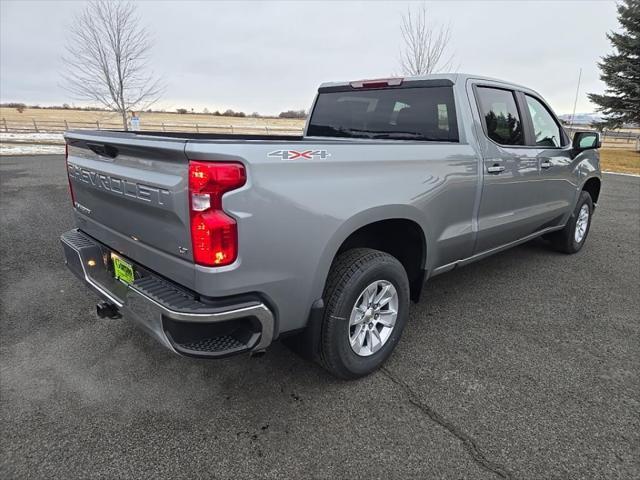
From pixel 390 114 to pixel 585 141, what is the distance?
2424mm

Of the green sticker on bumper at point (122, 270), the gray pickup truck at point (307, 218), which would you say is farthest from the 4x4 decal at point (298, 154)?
the green sticker on bumper at point (122, 270)

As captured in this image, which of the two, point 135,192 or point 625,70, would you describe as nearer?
point 135,192

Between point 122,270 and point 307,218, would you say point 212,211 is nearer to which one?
point 307,218

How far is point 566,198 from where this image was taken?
188 inches

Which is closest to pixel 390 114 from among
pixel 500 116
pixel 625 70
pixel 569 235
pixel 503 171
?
pixel 500 116

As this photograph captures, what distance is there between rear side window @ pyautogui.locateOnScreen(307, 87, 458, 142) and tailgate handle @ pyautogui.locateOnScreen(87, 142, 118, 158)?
2145 millimetres

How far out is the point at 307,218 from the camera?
2.10m

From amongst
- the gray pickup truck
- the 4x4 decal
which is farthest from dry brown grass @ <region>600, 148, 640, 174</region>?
the 4x4 decal

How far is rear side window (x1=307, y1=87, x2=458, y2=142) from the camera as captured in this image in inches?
129

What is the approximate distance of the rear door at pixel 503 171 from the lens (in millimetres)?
3363

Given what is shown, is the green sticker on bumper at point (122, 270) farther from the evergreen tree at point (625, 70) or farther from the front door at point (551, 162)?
the evergreen tree at point (625, 70)

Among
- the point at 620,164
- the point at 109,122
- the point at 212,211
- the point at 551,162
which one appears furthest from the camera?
the point at 109,122

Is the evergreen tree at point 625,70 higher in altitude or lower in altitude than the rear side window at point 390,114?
higher

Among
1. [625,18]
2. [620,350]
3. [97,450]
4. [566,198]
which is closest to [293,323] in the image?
[97,450]
